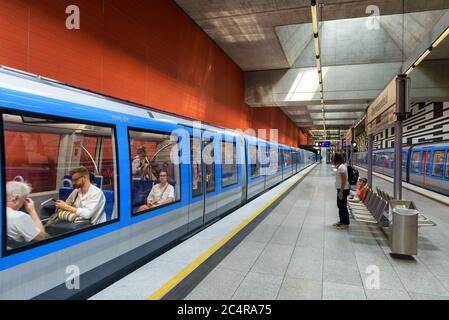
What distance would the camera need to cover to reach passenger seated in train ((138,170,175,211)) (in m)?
4.05

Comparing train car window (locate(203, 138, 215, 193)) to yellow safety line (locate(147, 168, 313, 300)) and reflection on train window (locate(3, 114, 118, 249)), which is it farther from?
reflection on train window (locate(3, 114, 118, 249))

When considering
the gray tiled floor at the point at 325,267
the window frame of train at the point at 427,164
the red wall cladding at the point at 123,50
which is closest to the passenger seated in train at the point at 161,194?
the gray tiled floor at the point at 325,267

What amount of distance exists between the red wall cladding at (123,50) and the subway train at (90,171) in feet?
5.54

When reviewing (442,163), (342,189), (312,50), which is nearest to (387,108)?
(342,189)

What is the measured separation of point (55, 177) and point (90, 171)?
351 mm

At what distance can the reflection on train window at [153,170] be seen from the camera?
3.73 meters

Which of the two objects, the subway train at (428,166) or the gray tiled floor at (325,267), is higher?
the subway train at (428,166)

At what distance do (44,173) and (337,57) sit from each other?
14741mm

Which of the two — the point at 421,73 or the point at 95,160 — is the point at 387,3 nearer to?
the point at 421,73

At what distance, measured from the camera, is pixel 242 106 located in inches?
608

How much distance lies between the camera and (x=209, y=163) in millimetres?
6023

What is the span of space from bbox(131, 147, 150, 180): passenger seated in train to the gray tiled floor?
5.07 feet

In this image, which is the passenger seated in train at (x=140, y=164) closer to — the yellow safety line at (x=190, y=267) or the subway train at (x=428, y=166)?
the yellow safety line at (x=190, y=267)
